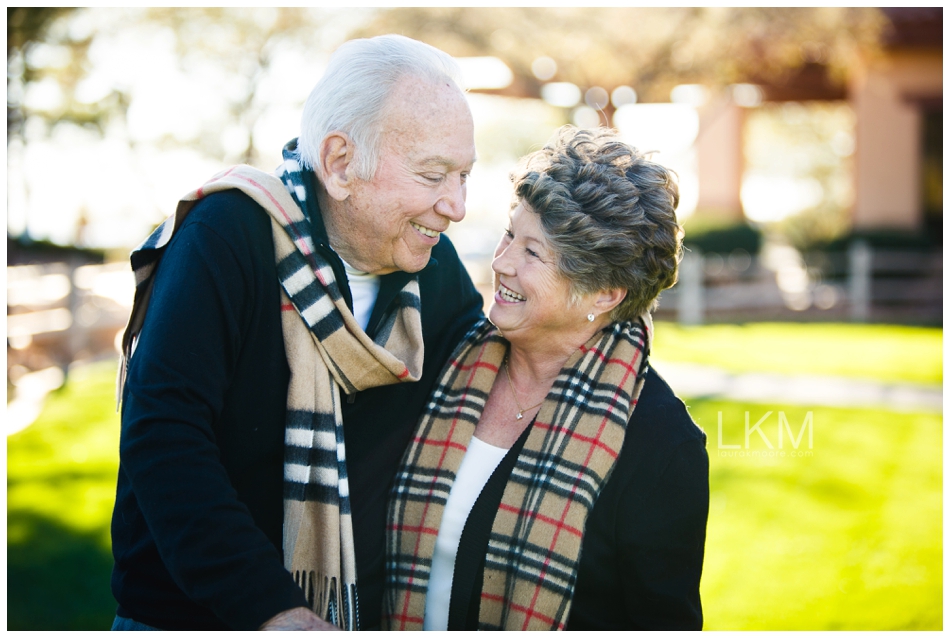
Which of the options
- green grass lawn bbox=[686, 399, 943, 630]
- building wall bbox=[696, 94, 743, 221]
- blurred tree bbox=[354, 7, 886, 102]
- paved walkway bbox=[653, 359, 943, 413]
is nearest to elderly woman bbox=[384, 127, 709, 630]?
green grass lawn bbox=[686, 399, 943, 630]

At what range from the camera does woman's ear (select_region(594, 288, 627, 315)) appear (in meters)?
2.28

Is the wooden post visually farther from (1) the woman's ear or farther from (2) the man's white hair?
(2) the man's white hair

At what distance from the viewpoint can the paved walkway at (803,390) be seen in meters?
7.56

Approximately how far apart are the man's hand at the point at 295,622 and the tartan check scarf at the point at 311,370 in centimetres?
30

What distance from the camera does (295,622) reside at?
1.66 metres

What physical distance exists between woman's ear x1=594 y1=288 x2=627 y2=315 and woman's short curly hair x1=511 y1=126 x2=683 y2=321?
0.08ft

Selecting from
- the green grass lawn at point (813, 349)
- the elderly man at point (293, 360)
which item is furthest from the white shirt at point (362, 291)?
the green grass lawn at point (813, 349)

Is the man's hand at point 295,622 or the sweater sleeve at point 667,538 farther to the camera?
the sweater sleeve at point 667,538

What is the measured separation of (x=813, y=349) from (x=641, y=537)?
31.2ft

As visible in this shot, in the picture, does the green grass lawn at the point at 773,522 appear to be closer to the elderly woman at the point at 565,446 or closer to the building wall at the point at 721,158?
the elderly woman at the point at 565,446

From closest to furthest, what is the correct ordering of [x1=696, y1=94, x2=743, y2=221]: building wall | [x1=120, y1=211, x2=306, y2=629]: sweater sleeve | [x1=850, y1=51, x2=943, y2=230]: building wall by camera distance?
1. [x1=120, y1=211, x2=306, y2=629]: sweater sleeve
2. [x1=850, y1=51, x2=943, y2=230]: building wall
3. [x1=696, y1=94, x2=743, y2=221]: building wall

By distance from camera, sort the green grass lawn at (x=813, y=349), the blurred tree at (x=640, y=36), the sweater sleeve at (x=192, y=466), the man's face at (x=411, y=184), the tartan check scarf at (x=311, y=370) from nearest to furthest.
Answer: the sweater sleeve at (x=192, y=466) → the tartan check scarf at (x=311, y=370) → the man's face at (x=411, y=184) → the green grass lawn at (x=813, y=349) → the blurred tree at (x=640, y=36)

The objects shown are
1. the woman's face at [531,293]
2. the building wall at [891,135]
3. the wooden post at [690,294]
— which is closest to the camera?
the woman's face at [531,293]

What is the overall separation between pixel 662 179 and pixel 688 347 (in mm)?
8916
